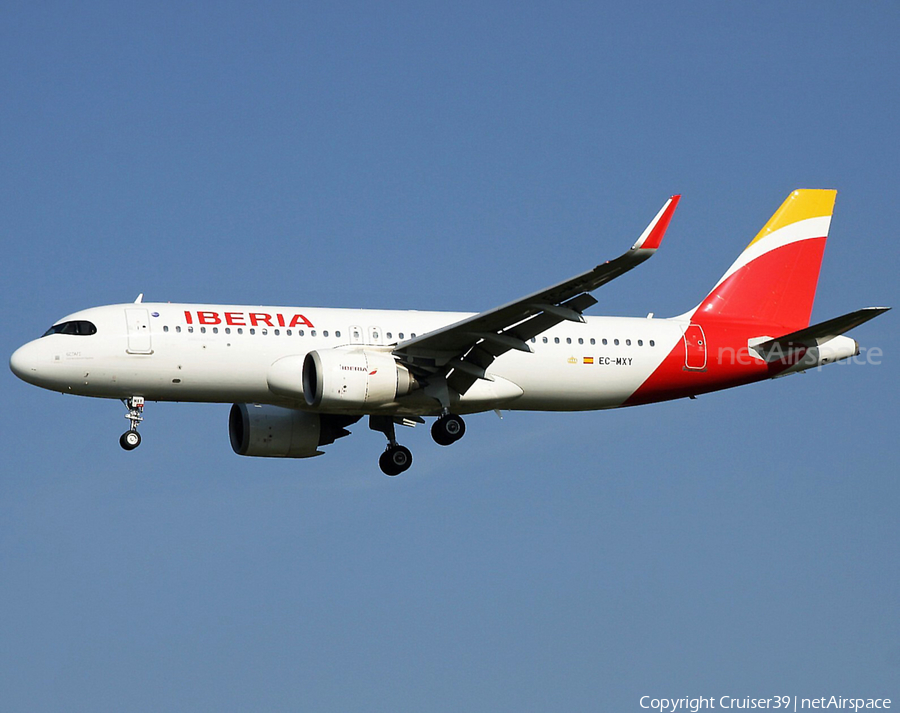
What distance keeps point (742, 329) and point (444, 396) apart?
9423mm

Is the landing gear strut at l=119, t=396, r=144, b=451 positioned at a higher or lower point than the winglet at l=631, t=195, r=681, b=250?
lower

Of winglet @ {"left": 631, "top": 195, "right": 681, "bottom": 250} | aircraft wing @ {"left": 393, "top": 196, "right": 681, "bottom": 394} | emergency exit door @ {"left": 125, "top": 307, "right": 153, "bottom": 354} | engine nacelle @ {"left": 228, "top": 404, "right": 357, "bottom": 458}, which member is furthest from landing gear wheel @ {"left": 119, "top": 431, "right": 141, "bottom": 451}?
winglet @ {"left": 631, "top": 195, "right": 681, "bottom": 250}

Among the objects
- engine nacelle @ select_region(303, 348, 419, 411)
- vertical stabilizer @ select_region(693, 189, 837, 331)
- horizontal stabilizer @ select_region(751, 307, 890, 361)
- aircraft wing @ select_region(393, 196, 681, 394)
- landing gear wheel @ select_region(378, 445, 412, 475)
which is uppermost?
vertical stabilizer @ select_region(693, 189, 837, 331)

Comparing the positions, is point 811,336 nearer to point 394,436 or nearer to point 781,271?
point 781,271

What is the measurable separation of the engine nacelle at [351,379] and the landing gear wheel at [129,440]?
179 inches

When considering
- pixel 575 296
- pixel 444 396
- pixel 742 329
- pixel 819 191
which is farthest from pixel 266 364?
pixel 819 191

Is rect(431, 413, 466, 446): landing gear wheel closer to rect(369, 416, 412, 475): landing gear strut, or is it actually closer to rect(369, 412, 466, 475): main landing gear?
rect(369, 412, 466, 475): main landing gear

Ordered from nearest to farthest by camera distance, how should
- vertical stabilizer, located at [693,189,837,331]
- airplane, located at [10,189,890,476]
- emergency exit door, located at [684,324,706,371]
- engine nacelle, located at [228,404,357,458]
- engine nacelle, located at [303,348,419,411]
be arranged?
1. engine nacelle, located at [303,348,419,411]
2. airplane, located at [10,189,890,476]
3. emergency exit door, located at [684,324,706,371]
4. engine nacelle, located at [228,404,357,458]
5. vertical stabilizer, located at [693,189,837,331]

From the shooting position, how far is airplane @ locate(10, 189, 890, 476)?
34.5m

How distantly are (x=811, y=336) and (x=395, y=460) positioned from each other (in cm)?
1178

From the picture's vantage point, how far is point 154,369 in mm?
34625

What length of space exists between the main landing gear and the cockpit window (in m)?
8.61

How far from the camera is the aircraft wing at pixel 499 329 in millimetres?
30033

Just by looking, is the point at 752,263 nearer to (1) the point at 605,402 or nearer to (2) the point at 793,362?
(2) the point at 793,362
